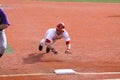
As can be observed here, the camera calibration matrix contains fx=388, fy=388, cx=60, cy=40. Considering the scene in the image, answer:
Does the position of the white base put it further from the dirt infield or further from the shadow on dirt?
the shadow on dirt

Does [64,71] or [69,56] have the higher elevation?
[64,71]

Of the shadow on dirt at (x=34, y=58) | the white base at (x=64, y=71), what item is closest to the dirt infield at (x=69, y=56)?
A: the shadow on dirt at (x=34, y=58)

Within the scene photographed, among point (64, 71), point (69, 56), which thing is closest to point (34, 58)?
point (69, 56)

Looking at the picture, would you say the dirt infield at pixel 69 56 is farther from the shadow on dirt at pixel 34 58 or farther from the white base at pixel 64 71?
the white base at pixel 64 71

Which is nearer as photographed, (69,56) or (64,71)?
(64,71)

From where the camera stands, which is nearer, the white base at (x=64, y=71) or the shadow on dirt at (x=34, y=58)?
the white base at (x=64, y=71)

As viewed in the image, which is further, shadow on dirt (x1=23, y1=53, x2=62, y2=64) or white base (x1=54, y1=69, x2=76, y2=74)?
shadow on dirt (x1=23, y1=53, x2=62, y2=64)

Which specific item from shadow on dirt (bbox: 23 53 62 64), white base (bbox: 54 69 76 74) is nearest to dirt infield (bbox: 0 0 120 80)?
shadow on dirt (bbox: 23 53 62 64)

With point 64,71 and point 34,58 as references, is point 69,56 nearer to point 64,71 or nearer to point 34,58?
point 34,58

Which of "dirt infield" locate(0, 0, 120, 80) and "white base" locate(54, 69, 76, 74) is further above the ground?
"white base" locate(54, 69, 76, 74)

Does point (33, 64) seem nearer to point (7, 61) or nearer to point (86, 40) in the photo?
point (7, 61)

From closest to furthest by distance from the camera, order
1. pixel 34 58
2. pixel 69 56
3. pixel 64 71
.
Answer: pixel 64 71, pixel 34 58, pixel 69 56

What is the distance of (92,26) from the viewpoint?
20.0 m

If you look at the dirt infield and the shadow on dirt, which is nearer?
the dirt infield
